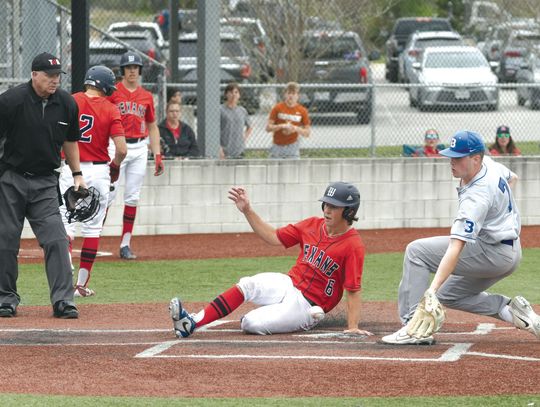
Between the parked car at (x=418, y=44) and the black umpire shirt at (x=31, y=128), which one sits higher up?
the parked car at (x=418, y=44)

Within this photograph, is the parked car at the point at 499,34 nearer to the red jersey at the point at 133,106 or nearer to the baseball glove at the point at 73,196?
the red jersey at the point at 133,106

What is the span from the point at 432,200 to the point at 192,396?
10862 mm

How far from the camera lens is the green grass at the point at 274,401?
19.9ft

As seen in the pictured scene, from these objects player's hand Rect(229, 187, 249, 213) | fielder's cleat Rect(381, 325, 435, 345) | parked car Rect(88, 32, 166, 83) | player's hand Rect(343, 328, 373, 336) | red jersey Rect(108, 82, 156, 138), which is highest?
parked car Rect(88, 32, 166, 83)

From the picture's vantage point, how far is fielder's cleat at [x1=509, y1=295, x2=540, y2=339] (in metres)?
7.86

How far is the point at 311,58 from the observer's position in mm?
21984

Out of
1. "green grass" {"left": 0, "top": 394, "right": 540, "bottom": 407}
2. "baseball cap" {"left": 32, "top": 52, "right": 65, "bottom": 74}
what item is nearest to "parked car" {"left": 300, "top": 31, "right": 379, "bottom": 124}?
"baseball cap" {"left": 32, "top": 52, "right": 65, "bottom": 74}

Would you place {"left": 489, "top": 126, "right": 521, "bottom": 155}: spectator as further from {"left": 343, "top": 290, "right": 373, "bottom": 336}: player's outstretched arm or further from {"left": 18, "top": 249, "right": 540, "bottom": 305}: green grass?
{"left": 343, "top": 290, "right": 373, "bottom": 336}: player's outstretched arm

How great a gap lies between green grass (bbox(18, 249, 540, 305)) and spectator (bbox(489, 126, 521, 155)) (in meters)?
3.22

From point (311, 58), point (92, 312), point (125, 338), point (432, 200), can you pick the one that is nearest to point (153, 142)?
point (92, 312)

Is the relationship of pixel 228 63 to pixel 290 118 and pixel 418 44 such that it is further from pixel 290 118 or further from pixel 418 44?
pixel 418 44

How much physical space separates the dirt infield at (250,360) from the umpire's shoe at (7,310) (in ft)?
0.43

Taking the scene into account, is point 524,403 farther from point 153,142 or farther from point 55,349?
point 153,142

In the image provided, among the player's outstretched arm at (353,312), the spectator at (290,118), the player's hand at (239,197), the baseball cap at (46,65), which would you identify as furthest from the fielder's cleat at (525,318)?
the spectator at (290,118)
